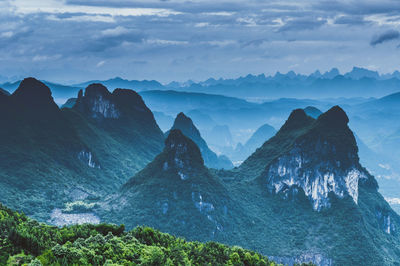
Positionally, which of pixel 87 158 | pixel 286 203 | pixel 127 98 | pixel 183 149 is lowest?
pixel 286 203

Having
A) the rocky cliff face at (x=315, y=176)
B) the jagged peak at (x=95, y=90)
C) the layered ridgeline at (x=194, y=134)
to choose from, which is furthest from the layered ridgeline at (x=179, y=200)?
the layered ridgeline at (x=194, y=134)

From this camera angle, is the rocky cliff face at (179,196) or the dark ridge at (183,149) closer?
the rocky cliff face at (179,196)

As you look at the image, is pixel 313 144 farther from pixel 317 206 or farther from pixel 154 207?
pixel 154 207

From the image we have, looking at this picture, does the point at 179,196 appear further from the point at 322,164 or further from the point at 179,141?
the point at 322,164

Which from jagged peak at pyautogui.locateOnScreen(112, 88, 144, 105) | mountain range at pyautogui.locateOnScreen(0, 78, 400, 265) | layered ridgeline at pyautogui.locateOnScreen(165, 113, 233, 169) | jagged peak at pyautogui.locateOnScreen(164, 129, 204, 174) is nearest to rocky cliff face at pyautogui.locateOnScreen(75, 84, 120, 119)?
jagged peak at pyautogui.locateOnScreen(112, 88, 144, 105)

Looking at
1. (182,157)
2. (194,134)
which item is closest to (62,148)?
(182,157)

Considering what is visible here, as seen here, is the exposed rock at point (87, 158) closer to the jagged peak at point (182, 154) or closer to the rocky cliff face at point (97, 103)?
the rocky cliff face at point (97, 103)

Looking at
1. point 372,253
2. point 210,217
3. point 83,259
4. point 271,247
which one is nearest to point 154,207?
point 210,217
